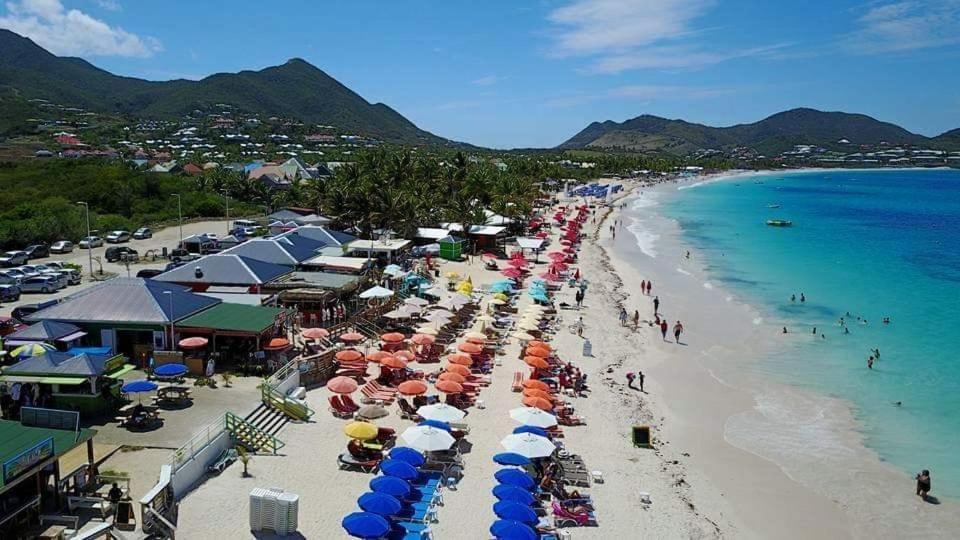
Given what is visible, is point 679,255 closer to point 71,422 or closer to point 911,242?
point 911,242

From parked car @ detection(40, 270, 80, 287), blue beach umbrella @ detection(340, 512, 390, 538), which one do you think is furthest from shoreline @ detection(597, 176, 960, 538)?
parked car @ detection(40, 270, 80, 287)

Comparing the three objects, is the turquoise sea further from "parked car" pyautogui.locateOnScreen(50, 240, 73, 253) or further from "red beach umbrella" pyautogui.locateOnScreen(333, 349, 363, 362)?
"parked car" pyautogui.locateOnScreen(50, 240, 73, 253)

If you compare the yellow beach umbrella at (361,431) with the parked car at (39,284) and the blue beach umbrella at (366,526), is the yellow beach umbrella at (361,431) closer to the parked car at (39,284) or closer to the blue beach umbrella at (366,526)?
the blue beach umbrella at (366,526)

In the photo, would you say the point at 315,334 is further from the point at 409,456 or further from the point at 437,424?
the point at 409,456

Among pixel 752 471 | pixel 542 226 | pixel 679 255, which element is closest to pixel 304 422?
pixel 752 471

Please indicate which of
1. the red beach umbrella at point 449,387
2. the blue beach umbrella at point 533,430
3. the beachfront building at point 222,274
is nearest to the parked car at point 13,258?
the beachfront building at point 222,274
